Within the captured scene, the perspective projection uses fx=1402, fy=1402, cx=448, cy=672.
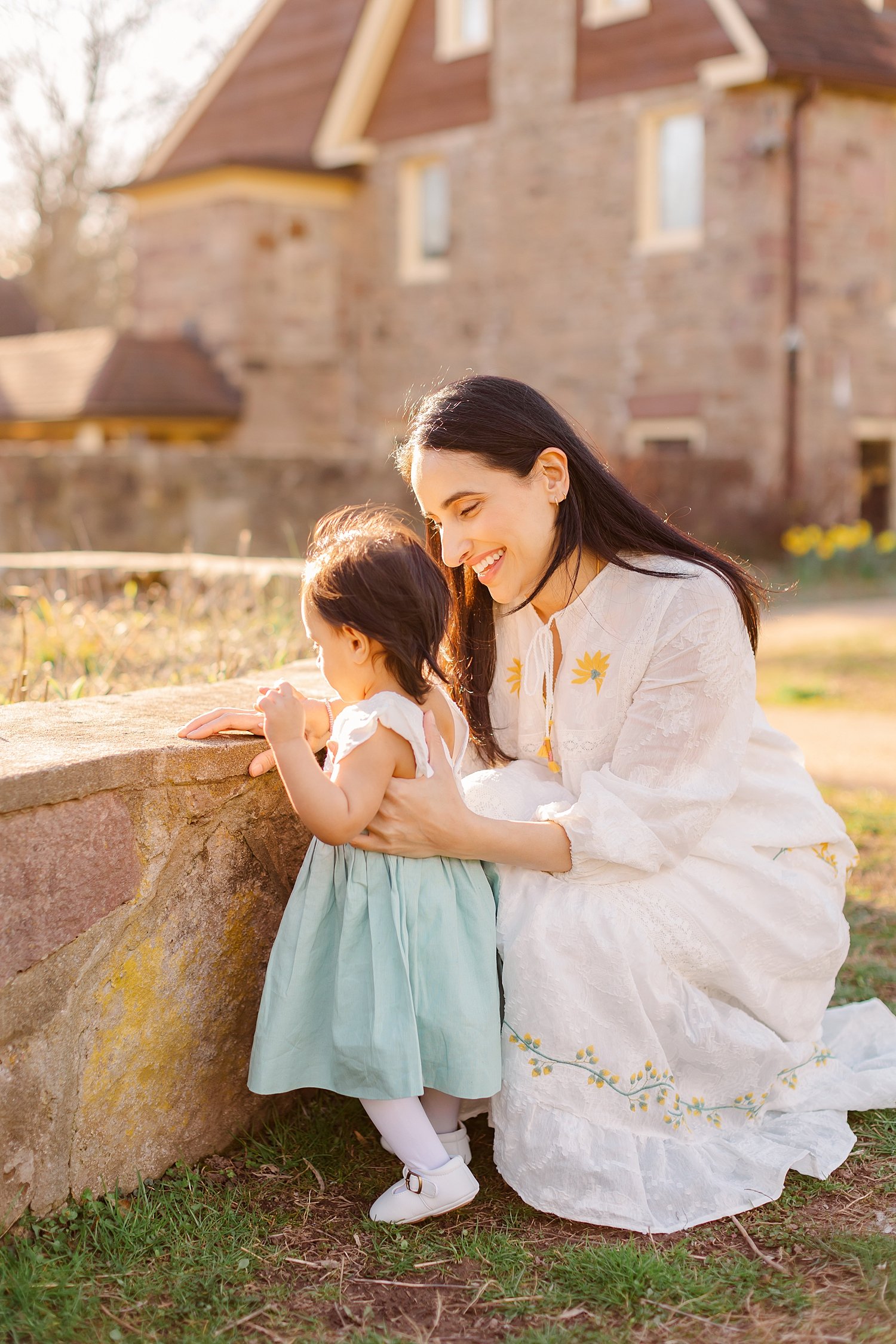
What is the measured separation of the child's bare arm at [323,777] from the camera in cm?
228

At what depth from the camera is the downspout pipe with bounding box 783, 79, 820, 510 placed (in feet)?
44.3

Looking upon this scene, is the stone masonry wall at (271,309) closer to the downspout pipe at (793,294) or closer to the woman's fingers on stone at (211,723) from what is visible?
the downspout pipe at (793,294)

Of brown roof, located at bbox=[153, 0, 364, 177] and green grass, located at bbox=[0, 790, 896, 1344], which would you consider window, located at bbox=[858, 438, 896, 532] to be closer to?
brown roof, located at bbox=[153, 0, 364, 177]

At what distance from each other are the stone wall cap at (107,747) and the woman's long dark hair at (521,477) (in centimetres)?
47

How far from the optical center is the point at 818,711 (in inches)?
287

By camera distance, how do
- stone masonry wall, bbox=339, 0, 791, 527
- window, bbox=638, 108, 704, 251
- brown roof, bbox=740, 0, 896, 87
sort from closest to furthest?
brown roof, bbox=740, 0, 896, 87
stone masonry wall, bbox=339, 0, 791, 527
window, bbox=638, 108, 704, 251

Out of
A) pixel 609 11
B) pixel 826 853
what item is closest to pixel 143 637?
pixel 826 853

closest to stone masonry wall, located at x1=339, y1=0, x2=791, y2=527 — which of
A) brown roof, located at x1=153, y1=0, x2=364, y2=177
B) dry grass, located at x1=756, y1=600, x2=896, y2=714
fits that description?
brown roof, located at x1=153, y1=0, x2=364, y2=177

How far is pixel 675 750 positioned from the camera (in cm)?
250

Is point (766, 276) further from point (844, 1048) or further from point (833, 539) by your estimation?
point (844, 1048)

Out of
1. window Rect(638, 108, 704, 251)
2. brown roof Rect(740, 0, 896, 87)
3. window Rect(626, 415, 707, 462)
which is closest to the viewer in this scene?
brown roof Rect(740, 0, 896, 87)

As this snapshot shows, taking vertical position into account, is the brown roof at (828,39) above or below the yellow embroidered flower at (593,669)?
above

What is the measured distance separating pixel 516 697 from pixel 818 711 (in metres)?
4.82

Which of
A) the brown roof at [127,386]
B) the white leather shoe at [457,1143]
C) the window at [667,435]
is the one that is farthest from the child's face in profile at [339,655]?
the brown roof at [127,386]
